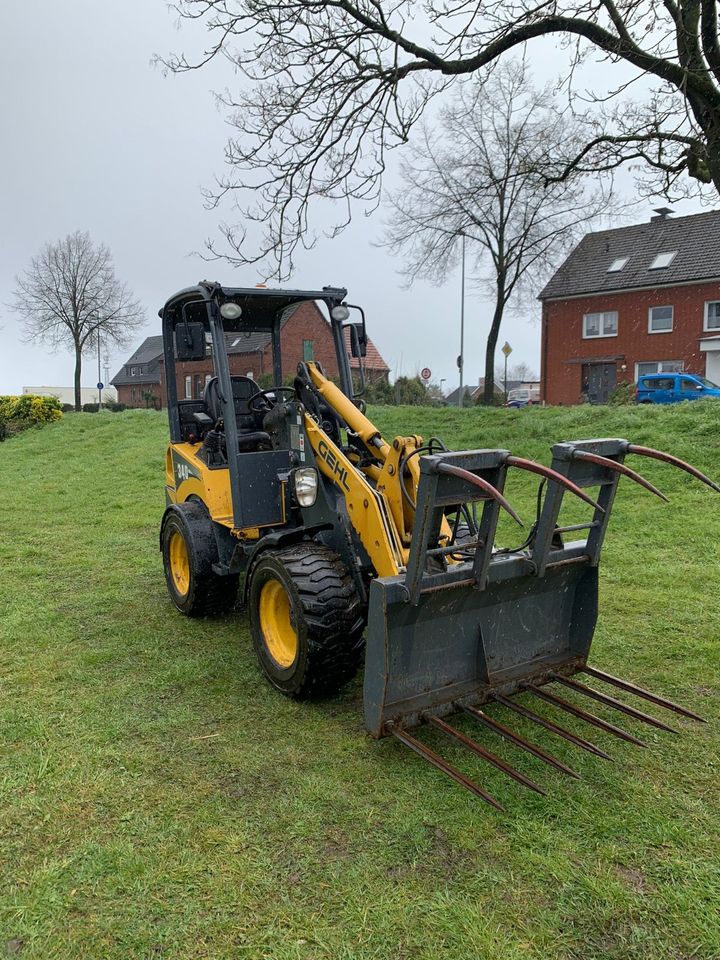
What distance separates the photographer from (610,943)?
247cm

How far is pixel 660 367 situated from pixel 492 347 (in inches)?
300

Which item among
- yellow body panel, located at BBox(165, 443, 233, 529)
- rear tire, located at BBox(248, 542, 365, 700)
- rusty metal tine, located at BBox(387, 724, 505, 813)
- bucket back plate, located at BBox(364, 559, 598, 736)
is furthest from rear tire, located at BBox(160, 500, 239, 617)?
rusty metal tine, located at BBox(387, 724, 505, 813)

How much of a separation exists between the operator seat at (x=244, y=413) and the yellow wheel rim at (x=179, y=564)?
1.00 metres

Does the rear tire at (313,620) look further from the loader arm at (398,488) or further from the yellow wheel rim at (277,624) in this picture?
the loader arm at (398,488)

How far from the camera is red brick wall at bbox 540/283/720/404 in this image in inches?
1105

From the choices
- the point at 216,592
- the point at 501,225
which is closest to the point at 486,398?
the point at 501,225

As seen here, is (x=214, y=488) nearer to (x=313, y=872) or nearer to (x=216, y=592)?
(x=216, y=592)

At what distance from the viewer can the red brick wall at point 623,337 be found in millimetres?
28062

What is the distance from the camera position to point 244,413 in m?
5.64

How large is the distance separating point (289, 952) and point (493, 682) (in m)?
1.75

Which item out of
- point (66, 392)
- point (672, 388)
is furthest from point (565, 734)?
point (66, 392)

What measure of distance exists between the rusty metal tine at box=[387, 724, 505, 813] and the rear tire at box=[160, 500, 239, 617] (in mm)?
2424

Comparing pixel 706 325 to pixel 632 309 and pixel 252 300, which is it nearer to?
pixel 632 309

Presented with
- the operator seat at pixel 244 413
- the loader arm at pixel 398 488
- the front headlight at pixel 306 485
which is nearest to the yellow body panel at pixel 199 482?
the operator seat at pixel 244 413
